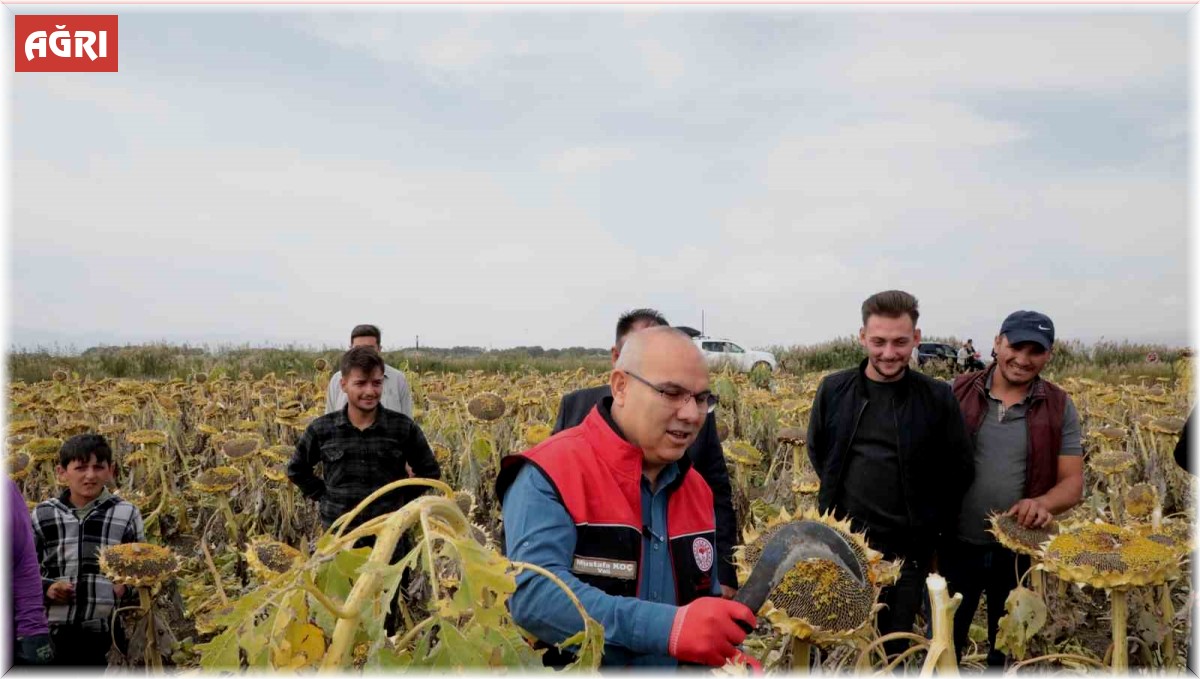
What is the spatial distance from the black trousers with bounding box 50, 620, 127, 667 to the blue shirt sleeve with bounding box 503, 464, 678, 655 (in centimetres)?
291

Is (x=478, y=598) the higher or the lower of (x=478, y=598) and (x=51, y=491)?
the higher

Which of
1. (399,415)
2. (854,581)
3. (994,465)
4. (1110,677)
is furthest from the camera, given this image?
(399,415)

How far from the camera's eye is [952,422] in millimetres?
3676

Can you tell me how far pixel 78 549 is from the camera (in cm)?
398

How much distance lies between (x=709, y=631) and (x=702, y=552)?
1.92 ft

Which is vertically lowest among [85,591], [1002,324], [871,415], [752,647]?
[752,647]

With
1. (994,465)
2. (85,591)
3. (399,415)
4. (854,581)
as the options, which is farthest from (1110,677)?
(85,591)

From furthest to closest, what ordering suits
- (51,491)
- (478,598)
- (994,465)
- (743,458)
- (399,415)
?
(51,491)
(743,458)
(399,415)
(994,465)
(478,598)

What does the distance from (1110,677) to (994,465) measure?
1.92 metres

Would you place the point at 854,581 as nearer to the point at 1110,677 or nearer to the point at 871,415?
the point at 1110,677

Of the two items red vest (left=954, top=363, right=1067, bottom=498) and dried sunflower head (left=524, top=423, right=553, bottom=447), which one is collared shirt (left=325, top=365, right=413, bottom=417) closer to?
dried sunflower head (left=524, top=423, right=553, bottom=447)

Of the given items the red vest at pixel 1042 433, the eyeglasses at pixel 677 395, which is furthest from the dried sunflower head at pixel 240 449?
the eyeglasses at pixel 677 395

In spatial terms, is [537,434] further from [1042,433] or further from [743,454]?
[1042,433]

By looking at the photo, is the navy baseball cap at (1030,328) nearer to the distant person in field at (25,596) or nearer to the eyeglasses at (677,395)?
the eyeglasses at (677,395)
